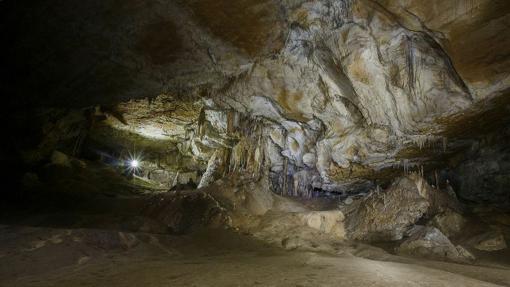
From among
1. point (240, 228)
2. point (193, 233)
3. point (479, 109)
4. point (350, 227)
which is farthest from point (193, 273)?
point (479, 109)

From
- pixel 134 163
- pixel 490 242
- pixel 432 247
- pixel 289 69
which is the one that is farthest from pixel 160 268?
pixel 134 163

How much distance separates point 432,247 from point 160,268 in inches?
245

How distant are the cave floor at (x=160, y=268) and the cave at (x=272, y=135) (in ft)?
0.16


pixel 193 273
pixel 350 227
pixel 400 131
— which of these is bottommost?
pixel 193 273

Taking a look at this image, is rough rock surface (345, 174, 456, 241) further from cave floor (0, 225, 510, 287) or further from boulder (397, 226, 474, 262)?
cave floor (0, 225, 510, 287)

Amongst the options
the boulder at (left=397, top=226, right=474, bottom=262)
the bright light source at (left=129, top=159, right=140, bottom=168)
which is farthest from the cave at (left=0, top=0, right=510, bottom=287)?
the bright light source at (left=129, top=159, right=140, bottom=168)

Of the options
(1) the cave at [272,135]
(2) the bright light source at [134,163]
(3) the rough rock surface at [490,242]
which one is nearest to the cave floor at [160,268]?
(1) the cave at [272,135]

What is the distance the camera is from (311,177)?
44.8 feet

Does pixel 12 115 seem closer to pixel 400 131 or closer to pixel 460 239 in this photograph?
pixel 400 131

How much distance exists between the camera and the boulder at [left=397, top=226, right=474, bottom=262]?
6.76 meters

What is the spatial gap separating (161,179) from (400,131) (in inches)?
610

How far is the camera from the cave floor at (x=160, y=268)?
12.3 ft

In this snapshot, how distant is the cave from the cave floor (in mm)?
47

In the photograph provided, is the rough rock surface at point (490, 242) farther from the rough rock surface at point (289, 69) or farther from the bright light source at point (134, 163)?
the bright light source at point (134, 163)
